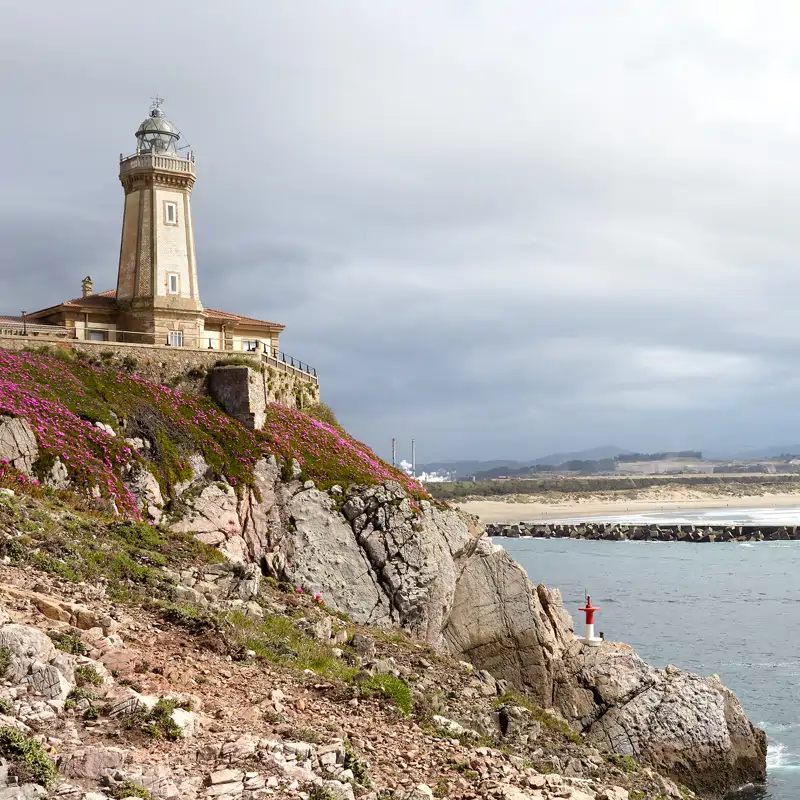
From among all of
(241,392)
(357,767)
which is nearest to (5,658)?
(357,767)

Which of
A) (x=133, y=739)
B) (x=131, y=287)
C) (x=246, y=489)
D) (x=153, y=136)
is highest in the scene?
(x=153, y=136)

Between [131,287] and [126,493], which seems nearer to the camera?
[126,493]

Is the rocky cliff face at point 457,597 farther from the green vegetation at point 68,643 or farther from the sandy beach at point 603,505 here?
the sandy beach at point 603,505

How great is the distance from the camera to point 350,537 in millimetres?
30828

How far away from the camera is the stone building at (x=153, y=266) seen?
135ft

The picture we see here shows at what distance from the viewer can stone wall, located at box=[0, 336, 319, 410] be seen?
1310 inches

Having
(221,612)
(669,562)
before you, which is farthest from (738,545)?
(221,612)

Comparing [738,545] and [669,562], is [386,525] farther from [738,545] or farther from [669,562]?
[738,545]

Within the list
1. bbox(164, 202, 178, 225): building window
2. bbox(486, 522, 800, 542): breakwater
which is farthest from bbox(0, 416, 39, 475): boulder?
bbox(486, 522, 800, 542): breakwater

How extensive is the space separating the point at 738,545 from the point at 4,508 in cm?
8579

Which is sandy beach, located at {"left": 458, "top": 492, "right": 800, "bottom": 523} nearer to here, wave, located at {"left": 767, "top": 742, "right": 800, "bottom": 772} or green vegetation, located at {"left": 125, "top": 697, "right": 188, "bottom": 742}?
wave, located at {"left": 767, "top": 742, "right": 800, "bottom": 772}

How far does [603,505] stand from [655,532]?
5007 cm

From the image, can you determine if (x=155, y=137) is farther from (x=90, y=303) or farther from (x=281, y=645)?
(x=281, y=645)

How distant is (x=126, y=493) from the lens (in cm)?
2694
